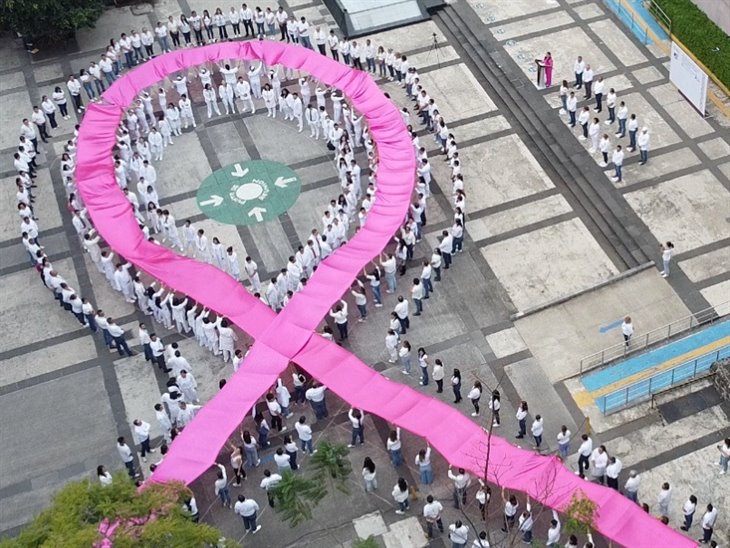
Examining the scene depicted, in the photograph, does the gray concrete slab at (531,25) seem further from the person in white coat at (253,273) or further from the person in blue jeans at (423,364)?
the person in blue jeans at (423,364)

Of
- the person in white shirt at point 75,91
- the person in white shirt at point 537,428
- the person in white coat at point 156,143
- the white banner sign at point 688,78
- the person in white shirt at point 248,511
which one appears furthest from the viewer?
the person in white shirt at point 75,91

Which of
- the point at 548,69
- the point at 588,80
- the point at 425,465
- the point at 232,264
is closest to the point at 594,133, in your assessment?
the point at 588,80

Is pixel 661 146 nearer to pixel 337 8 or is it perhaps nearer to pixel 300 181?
pixel 300 181

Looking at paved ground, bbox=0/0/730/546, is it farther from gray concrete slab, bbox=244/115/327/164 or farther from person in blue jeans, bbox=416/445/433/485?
person in blue jeans, bbox=416/445/433/485

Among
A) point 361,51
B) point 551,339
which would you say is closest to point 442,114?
point 361,51

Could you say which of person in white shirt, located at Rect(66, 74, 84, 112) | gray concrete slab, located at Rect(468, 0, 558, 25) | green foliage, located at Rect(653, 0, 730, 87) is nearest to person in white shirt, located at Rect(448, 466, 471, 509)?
green foliage, located at Rect(653, 0, 730, 87)

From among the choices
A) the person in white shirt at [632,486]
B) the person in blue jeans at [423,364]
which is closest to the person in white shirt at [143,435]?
the person in blue jeans at [423,364]

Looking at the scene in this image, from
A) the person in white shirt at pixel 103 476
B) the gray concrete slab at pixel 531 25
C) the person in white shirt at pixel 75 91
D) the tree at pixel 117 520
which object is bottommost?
the gray concrete slab at pixel 531 25
